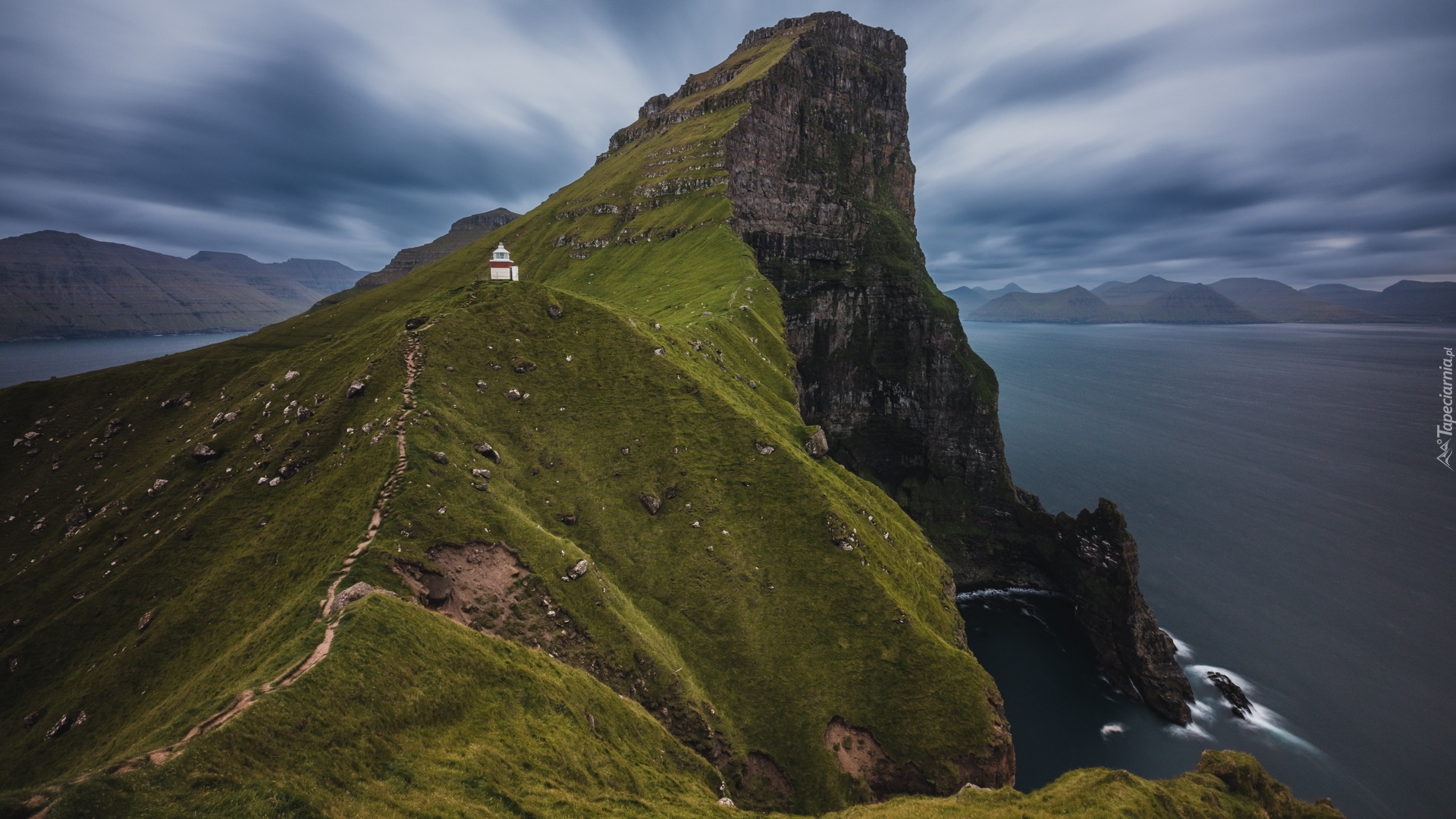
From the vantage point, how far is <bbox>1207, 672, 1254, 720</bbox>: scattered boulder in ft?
220

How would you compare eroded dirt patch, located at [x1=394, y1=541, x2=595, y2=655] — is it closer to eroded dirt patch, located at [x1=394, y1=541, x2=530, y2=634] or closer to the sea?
eroded dirt patch, located at [x1=394, y1=541, x2=530, y2=634]

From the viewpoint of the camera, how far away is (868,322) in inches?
5074

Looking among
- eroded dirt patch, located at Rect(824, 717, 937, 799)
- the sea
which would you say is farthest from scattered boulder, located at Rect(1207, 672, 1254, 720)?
eroded dirt patch, located at Rect(824, 717, 937, 799)

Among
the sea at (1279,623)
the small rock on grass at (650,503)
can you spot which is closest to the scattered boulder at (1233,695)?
the sea at (1279,623)

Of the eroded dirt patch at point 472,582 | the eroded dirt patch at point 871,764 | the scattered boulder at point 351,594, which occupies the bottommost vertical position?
the eroded dirt patch at point 871,764

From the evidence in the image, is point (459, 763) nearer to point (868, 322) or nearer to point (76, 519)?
point (76, 519)

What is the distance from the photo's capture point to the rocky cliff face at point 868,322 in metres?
107

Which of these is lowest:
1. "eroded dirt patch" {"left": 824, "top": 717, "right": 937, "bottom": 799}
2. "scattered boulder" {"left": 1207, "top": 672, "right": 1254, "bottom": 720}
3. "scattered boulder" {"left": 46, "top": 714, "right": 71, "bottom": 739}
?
"scattered boulder" {"left": 1207, "top": 672, "right": 1254, "bottom": 720}

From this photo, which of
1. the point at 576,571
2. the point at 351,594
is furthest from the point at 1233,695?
the point at 351,594

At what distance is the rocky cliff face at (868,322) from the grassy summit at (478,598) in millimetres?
58545

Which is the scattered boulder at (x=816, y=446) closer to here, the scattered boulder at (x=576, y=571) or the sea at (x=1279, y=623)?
the scattered boulder at (x=576, y=571)

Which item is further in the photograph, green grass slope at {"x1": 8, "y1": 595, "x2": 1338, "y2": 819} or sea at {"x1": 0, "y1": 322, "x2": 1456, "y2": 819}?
sea at {"x1": 0, "y1": 322, "x2": 1456, "y2": 819}

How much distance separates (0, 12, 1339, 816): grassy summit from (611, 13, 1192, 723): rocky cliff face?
58.5 meters

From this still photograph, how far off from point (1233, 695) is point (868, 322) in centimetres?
9183
